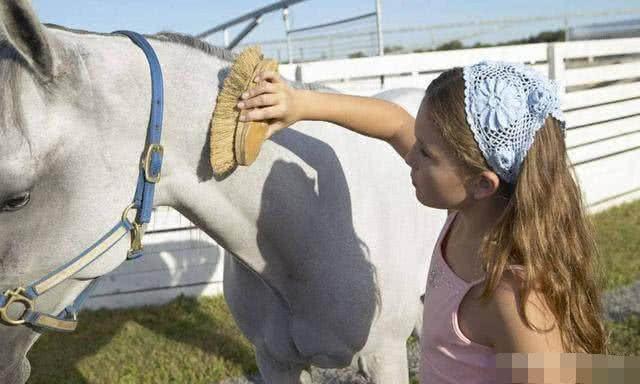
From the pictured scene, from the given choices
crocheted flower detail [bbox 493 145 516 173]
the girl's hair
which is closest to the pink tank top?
the girl's hair

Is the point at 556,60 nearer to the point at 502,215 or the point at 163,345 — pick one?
the point at 163,345

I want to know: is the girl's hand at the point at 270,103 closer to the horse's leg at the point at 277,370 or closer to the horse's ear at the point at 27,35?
the horse's ear at the point at 27,35

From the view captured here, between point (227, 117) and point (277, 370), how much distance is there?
970mm

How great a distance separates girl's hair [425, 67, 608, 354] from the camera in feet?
3.73

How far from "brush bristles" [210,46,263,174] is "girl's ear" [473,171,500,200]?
0.56 metres

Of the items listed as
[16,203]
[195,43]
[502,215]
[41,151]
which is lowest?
[502,215]

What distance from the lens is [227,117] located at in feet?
4.47

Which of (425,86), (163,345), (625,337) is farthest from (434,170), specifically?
(425,86)

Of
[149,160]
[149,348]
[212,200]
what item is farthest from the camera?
[149,348]

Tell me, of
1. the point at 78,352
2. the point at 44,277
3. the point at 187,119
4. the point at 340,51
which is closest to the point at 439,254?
the point at 187,119

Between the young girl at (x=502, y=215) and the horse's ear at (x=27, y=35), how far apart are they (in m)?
0.41

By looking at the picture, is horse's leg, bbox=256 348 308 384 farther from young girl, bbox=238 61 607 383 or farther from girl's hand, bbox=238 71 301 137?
girl's hand, bbox=238 71 301 137

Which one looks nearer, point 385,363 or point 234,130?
point 234,130

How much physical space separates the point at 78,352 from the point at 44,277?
2819 millimetres
